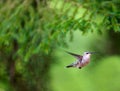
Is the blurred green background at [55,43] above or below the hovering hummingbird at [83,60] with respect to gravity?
below

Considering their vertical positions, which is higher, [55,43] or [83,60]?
[83,60]

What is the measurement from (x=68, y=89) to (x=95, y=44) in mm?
759

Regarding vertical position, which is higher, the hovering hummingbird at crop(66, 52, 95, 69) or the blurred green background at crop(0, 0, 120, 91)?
the hovering hummingbird at crop(66, 52, 95, 69)

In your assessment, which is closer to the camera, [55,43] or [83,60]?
[83,60]

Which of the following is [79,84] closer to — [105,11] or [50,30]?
[50,30]

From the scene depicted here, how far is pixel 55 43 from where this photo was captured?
10.4 feet

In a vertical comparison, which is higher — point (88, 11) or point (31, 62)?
point (88, 11)

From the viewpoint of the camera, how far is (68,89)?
5.20 metres

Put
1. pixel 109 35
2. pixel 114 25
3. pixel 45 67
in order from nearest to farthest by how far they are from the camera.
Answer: pixel 114 25
pixel 45 67
pixel 109 35

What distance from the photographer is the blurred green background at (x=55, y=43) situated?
2.79 metres

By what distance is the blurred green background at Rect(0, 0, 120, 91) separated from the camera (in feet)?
9.14

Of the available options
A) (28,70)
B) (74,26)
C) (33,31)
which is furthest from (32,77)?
(74,26)

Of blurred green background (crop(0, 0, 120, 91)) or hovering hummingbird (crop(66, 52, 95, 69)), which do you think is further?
blurred green background (crop(0, 0, 120, 91))

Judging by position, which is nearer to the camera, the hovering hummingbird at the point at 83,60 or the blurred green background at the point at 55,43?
the hovering hummingbird at the point at 83,60
